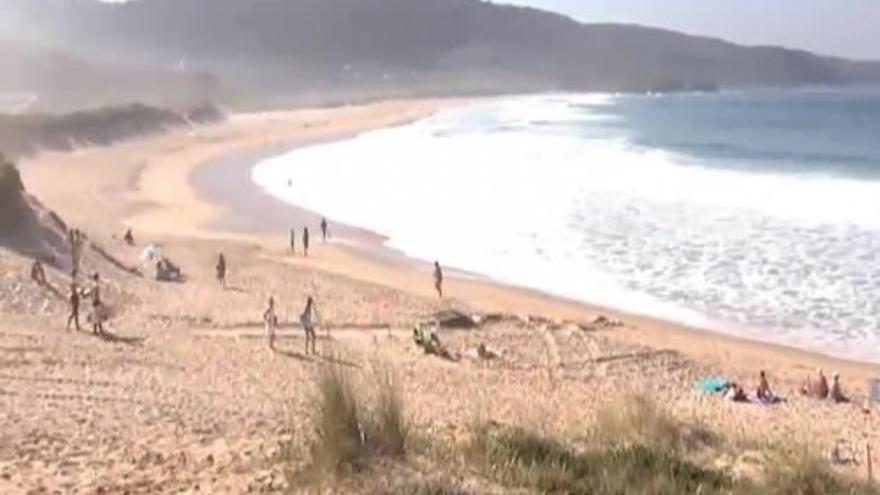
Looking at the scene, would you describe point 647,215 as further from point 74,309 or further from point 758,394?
point 74,309

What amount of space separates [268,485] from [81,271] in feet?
48.6

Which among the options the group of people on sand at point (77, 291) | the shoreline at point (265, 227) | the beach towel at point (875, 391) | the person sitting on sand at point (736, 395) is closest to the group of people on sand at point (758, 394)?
the person sitting on sand at point (736, 395)

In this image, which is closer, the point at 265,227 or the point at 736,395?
the point at 736,395

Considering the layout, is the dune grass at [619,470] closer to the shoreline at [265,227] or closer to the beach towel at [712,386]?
the beach towel at [712,386]

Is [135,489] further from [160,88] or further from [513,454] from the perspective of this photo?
[160,88]

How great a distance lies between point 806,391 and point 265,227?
60.7 ft

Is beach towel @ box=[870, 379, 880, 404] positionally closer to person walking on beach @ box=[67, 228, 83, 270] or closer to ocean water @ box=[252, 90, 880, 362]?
ocean water @ box=[252, 90, 880, 362]

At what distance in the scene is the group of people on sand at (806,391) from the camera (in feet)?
47.9

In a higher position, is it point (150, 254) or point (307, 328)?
point (150, 254)

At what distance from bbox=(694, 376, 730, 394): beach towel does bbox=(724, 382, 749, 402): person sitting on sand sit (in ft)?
0.71

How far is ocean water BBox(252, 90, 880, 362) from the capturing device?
21.0 m

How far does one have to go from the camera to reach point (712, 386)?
49.9 ft

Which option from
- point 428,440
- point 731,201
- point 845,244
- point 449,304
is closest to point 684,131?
point 731,201

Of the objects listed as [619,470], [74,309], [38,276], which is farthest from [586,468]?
[38,276]
